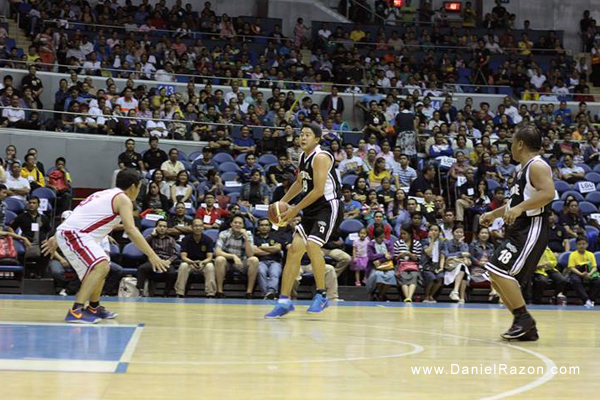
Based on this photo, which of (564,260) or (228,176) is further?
(228,176)

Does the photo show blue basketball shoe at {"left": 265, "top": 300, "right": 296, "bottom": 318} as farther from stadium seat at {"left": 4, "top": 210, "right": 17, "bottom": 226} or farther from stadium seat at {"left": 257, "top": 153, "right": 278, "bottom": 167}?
stadium seat at {"left": 257, "top": 153, "right": 278, "bottom": 167}

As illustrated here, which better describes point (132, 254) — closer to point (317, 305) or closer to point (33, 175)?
point (33, 175)

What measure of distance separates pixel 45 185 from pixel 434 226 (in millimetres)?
6816

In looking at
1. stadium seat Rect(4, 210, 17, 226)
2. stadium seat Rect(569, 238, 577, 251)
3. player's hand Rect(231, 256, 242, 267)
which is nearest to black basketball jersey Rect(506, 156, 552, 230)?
player's hand Rect(231, 256, 242, 267)

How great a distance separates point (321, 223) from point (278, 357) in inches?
119

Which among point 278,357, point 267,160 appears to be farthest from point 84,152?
point 278,357

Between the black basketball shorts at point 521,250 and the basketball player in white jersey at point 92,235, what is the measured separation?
3.02 m

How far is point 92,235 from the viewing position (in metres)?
7.57

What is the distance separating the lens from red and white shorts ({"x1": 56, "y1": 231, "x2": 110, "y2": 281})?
7461mm

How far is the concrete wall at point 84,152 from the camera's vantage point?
56.2ft

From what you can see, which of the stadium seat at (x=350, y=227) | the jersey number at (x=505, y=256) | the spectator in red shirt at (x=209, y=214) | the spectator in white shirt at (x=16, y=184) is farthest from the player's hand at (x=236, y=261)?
the jersey number at (x=505, y=256)

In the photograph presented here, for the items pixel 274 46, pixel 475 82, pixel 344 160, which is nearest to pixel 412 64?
pixel 475 82

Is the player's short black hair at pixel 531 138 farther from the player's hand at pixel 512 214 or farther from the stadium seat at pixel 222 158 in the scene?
the stadium seat at pixel 222 158

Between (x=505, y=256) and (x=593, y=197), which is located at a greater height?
(x=505, y=256)
